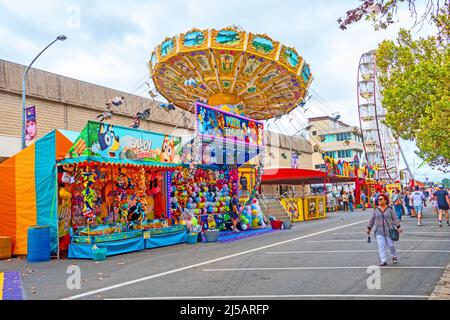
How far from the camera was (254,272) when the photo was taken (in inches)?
353

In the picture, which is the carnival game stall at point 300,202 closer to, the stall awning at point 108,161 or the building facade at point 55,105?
the building facade at point 55,105

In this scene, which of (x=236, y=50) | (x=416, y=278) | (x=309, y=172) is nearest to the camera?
(x=416, y=278)

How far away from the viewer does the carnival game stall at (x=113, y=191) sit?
12570 mm

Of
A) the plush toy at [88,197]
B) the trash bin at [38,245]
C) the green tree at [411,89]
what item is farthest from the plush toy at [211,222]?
the green tree at [411,89]

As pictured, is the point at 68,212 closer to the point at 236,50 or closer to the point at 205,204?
the point at 205,204

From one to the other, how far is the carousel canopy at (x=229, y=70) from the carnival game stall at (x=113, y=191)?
6.29 m

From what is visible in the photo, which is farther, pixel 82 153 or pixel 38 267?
pixel 82 153

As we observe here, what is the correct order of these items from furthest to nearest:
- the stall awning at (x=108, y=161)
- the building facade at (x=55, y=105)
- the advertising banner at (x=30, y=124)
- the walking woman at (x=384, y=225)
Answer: the building facade at (x=55, y=105), the advertising banner at (x=30, y=124), the stall awning at (x=108, y=161), the walking woman at (x=384, y=225)

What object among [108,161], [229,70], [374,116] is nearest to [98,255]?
[108,161]

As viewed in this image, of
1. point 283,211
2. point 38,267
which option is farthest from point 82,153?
point 283,211

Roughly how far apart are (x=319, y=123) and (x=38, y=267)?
3294 inches

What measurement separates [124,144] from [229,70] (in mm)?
9539

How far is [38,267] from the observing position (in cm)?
1111
